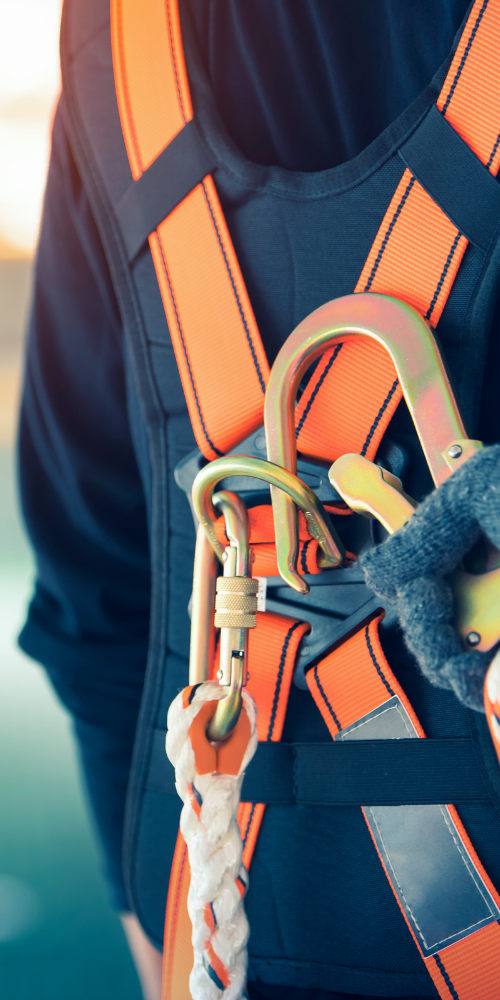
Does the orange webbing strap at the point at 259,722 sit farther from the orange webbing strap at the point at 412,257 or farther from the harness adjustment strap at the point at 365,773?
the orange webbing strap at the point at 412,257

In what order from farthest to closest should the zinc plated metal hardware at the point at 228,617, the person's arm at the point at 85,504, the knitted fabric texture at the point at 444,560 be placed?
the person's arm at the point at 85,504
the zinc plated metal hardware at the point at 228,617
the knitted fabric texture at the point at 444,560

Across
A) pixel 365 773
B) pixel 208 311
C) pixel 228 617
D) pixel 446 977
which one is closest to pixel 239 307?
pixel 208 311

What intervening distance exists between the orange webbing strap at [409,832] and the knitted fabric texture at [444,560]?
14cm

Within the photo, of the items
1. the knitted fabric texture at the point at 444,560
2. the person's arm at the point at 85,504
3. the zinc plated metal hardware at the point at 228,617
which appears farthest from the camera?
the person's arm at the point at 85,504

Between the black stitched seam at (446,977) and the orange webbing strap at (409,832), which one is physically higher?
the orange webbing strap at (409,832)

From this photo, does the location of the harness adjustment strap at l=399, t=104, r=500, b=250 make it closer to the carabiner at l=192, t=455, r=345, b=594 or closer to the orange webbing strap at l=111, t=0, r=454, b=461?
the orange webbing strap at l=111, t=0, r=454, b=461

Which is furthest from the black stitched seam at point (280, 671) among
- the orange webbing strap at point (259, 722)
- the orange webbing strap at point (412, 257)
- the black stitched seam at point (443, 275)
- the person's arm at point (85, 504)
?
the person's arm at point (85, 504)

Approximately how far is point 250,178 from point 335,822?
0.52 m

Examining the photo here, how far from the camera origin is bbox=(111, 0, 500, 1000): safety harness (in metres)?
0.46

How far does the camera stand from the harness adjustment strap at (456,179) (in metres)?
0.45

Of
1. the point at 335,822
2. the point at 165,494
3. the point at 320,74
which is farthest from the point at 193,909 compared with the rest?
the point at 320,74

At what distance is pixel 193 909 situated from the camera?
1.42 ft

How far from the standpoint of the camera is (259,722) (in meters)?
0.56

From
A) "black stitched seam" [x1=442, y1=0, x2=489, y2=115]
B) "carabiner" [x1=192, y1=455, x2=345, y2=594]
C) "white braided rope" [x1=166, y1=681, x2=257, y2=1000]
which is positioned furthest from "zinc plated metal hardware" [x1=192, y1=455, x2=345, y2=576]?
"black stitched seam" [x1=442, y1=0, x2=489, y2=115]
